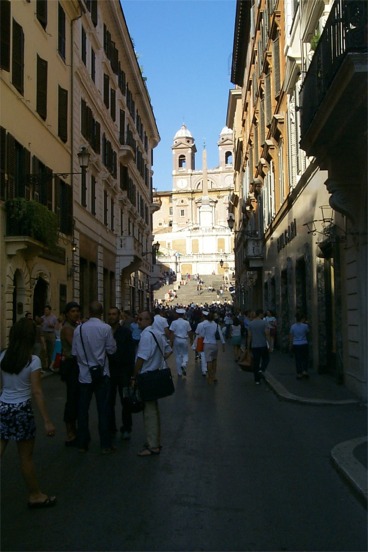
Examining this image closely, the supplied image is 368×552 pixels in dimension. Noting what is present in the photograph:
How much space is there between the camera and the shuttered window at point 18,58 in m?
17.2

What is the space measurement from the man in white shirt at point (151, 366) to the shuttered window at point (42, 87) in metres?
13.5

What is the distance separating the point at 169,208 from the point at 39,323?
130539mm

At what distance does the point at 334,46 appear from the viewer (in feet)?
32.9

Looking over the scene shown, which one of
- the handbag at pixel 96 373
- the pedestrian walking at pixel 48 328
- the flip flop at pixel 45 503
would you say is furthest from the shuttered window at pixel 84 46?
the flip flop at pixel 45 503

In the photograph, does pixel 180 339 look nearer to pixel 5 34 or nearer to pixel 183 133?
pixel 5 34

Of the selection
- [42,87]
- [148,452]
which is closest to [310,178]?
[42,87]

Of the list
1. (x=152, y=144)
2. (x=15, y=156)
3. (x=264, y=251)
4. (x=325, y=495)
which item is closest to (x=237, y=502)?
(x=325, y=495)

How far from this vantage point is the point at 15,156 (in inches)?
690

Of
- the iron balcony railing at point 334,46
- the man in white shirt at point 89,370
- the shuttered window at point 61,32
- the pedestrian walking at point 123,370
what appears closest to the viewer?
the man in white shirt at point 89,370

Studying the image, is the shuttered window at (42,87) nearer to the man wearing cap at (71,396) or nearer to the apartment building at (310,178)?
the apartment building at (310,178)

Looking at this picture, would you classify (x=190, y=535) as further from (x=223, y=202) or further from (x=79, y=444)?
(x=223, y=202)

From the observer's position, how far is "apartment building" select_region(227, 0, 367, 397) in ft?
34.2

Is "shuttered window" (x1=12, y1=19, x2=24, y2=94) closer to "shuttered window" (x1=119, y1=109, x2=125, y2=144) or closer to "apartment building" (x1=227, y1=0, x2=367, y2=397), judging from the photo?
"apartment building" (x1=227, y1=0, x2=367, y2=397)

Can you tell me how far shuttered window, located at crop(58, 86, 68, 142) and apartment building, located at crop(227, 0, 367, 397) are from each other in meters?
7.32
